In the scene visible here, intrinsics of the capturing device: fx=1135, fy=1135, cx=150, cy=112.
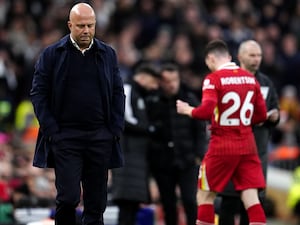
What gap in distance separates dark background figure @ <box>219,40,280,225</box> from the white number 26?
92cm

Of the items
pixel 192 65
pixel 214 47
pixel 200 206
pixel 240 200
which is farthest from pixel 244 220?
pixel 192 65

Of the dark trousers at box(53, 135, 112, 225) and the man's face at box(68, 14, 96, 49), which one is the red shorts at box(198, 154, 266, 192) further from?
the man's face at box(68, 14, 96, 49)

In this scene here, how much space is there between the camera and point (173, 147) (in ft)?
44.4

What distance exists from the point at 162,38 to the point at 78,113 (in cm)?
1143

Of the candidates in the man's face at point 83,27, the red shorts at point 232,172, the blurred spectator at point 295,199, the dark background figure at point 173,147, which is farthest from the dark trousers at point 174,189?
the blurred spectator at point 295,199

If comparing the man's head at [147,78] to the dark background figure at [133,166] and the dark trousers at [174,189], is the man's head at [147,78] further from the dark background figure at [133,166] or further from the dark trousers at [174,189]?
the dark trousers at [174,189]

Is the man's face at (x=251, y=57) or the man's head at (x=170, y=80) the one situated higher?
the man's face at (x=251, y=57)

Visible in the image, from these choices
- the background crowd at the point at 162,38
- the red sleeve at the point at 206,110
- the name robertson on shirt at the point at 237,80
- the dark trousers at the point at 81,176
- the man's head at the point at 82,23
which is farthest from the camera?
the background crowd at the point at 162,38

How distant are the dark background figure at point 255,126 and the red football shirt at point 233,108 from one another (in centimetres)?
81

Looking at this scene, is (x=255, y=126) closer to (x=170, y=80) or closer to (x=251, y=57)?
(x=251, y=57)

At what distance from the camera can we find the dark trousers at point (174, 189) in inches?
526

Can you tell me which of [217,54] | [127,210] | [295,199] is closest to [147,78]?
[127,210]

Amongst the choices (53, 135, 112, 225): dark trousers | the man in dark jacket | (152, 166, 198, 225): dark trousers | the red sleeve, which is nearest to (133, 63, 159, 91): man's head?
(152, 166, 198, 225): dark trousers

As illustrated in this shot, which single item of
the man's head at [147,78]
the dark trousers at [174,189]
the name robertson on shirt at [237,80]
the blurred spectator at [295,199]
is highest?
the man's head at [147,78]
